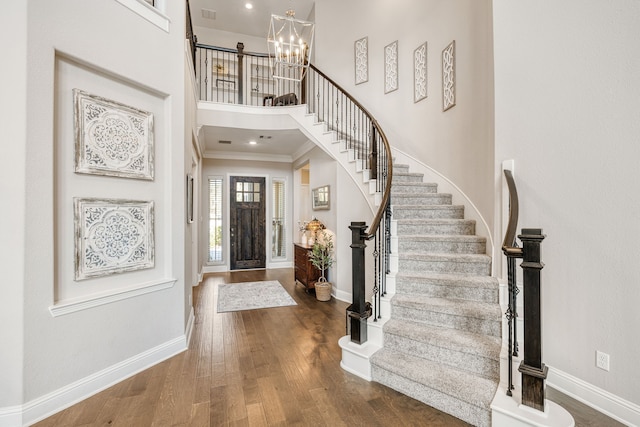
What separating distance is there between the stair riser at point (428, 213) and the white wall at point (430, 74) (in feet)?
0.91

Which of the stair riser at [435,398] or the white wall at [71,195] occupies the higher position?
the white wall at [71,195]

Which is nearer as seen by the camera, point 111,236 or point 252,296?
point 111,236

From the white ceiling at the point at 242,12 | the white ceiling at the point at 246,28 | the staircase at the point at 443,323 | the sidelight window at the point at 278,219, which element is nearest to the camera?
the staircase at the point at 443,323

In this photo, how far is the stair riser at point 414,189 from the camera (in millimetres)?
4113

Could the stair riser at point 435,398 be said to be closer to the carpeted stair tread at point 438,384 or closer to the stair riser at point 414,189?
the carpeted stair tread at point 438,384

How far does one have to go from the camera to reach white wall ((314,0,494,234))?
138 inches

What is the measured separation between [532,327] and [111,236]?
122 inches

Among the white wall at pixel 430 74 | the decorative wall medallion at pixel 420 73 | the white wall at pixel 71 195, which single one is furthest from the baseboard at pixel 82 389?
the decorative wall medallion at pixel 420 73

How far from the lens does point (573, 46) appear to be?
2158 millimetres

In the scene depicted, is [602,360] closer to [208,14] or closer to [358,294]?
[358,294]

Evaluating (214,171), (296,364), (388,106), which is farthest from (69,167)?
(214,171)

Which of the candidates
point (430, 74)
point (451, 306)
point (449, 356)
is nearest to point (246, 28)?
point (430, 74)

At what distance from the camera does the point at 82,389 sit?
7.19ft

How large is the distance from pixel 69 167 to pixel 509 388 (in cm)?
343
